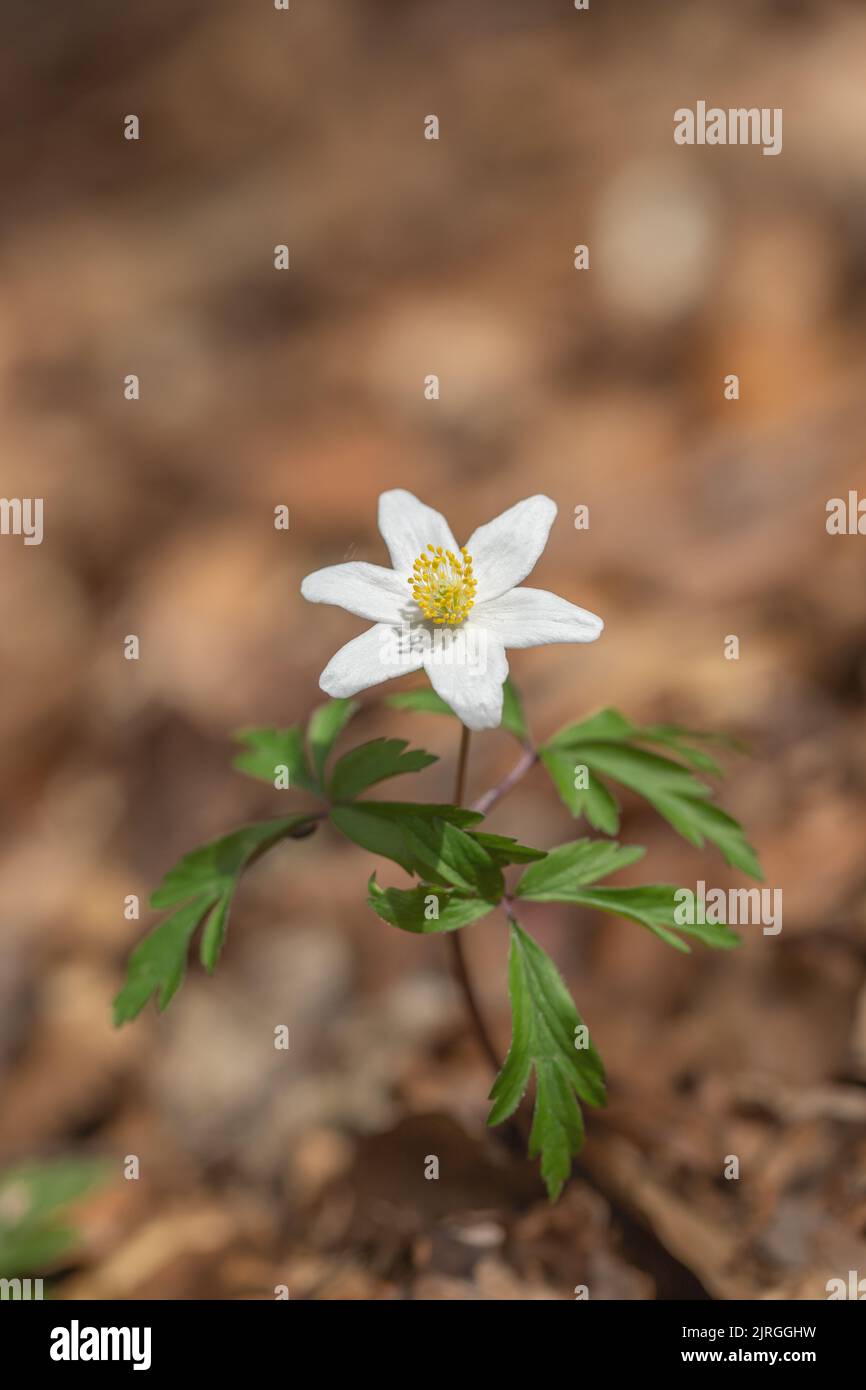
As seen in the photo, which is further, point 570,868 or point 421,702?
point 421,702

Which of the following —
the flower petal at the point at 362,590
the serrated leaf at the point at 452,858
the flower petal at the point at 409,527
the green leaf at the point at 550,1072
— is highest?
the flower petal at the point at 409,527

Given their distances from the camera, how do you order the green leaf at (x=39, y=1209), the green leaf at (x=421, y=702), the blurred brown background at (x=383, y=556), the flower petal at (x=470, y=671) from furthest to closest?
1. the green leaf at (x=39, y=1209)
2. the blurred brown background at (x=383, y=556)
3. the green leaf at (x=421, y=702)
4. the flower petal at (x=470, y=671)

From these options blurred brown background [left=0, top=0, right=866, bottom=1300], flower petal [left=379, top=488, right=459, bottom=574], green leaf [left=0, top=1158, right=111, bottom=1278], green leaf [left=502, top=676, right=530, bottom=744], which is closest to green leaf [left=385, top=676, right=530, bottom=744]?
green leaf [left=502, top=676, right=530, bottom=744]

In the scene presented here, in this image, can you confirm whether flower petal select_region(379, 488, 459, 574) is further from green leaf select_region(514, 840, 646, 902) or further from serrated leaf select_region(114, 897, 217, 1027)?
serrated leaf select_region(114, 897, 217, 1027)

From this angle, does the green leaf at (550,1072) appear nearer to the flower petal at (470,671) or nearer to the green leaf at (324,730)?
the flower petal at (470,671)

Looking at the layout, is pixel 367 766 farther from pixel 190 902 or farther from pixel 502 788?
pixel 190 902

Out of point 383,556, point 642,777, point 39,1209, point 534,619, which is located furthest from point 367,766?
point 383,556

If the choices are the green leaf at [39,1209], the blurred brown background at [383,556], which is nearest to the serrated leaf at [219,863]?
the blurred brown background at [383,556]
